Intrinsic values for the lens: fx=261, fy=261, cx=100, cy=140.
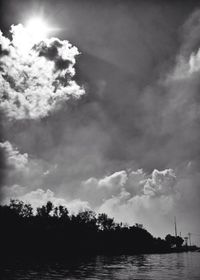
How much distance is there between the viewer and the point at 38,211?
12512cm

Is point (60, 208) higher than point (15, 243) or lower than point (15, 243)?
higher

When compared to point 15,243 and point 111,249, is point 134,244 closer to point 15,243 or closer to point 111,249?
point 111,249

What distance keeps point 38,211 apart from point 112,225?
2206 inches

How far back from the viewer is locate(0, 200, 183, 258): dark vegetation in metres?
80.6

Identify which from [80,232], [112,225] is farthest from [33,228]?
[112,225]

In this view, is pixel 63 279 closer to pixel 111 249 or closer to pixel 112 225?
pixel 111 249

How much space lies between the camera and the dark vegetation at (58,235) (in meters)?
80.6

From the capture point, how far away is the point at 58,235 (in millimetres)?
101250

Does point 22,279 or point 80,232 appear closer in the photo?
point 22,279

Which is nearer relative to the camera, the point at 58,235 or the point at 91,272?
the point at 91,272

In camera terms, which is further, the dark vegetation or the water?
the dark vegetation

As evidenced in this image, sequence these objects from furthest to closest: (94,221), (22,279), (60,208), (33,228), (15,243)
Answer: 1. (94,221)
2. (60,208)
3. (33,228)
4. (15,243)
5. (22,279)

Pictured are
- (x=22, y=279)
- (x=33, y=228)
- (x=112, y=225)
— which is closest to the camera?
(x=22, y=279)

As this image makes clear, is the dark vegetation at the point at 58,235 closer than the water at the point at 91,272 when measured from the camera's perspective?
No
